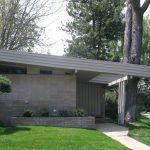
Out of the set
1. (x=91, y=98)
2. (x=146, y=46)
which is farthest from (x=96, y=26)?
(x=91, y=98)

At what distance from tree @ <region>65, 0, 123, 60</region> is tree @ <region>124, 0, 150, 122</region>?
15892mm

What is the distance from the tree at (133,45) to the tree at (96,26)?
1589cm

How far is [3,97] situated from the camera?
67.8ft

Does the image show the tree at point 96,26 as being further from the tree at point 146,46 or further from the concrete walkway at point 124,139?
the concrete walkway at point 124,139

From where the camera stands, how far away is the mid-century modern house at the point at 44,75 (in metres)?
20.1

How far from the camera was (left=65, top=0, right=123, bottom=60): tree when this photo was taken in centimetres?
4188

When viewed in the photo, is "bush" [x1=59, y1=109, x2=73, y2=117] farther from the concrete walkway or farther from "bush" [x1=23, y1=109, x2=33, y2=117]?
the concrete walkway

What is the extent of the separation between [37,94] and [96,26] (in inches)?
891

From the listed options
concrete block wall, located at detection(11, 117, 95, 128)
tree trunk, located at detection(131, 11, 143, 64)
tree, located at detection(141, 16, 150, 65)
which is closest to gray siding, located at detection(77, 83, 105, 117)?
tree trunk, located at detection(131, 11, 143, 64)

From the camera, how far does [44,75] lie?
21.0 metres

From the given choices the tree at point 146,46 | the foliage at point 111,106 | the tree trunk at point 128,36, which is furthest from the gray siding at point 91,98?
the tree at point 146,46

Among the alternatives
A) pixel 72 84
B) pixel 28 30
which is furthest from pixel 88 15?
pixel 72 84

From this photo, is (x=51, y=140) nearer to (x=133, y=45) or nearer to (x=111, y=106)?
(x=133, y=45)

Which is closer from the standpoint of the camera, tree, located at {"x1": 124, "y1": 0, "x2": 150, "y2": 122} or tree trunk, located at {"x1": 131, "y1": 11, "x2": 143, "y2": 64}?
tree, located at {"x1": 124, "y1": 0, "x2": 150, "y2": 122}
